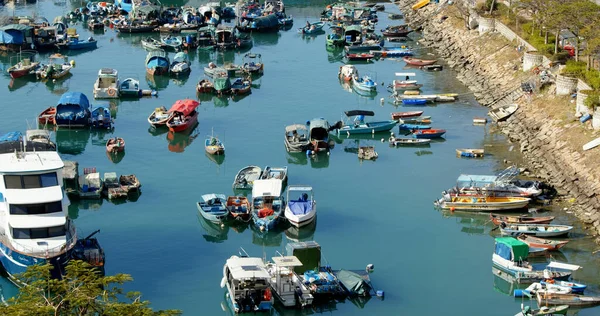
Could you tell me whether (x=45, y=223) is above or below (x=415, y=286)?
above

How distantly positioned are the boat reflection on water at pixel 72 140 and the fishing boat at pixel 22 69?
697 inches

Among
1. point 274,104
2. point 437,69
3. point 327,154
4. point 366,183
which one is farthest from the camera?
point 437,69

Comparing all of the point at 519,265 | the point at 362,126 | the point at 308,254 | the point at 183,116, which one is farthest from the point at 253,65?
the point at 519,265

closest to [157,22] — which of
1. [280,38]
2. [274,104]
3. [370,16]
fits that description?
[280,38]

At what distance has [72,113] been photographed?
213 ft

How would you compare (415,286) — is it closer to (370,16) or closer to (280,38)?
(280,38)

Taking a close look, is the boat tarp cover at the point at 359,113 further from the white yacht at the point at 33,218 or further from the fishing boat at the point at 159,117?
the white yacht at the point at 33,218

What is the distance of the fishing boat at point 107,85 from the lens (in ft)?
240

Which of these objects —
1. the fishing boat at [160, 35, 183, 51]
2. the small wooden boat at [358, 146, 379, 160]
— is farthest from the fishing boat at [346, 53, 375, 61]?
the small wooden boat at [358, 146, 379, 160]

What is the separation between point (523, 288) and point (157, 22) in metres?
68.9

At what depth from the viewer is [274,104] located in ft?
239

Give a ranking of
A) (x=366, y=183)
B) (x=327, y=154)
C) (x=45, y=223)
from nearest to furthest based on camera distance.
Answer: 1. (x=45, y=223)
2. (x=366, y=183)
3. (x=327, y=154)

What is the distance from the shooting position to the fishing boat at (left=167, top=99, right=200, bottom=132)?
64537 mm

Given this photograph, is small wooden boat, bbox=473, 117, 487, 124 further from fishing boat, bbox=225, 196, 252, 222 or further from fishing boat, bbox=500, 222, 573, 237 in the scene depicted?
fishing boat, bbox=225, 196, 252, 222
